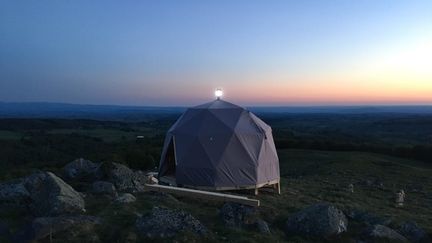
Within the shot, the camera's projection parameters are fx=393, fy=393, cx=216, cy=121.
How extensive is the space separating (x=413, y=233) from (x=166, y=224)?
23.9 ft

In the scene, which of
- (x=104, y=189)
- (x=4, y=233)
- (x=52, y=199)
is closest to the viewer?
(x=4, y=233)

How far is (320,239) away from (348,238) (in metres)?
0.83

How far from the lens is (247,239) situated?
10117mm

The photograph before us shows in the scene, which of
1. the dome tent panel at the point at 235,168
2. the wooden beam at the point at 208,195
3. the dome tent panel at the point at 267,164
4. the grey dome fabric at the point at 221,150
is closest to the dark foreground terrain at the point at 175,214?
the wooden beam at the point at 208,195

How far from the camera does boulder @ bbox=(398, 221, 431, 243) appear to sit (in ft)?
37.4

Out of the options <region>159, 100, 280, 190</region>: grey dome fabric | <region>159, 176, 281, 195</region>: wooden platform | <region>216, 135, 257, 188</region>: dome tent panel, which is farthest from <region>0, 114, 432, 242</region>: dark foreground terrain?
<region>159, 100, 280, 190</region>: grey dome fabric

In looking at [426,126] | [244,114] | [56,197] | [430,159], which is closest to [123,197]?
[56,197]

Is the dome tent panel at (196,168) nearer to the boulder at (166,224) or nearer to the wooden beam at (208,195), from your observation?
the wooden beam at (208,195)

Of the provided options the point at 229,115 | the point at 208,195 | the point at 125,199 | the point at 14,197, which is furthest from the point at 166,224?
the point at 229,115

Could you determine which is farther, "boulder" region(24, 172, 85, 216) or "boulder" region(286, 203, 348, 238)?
"boulder" region(24, 172, 85, 216)

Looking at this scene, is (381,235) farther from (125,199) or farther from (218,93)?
(218,93)

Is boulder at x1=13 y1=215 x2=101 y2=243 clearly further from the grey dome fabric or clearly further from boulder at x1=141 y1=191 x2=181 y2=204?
the grey dome fabric

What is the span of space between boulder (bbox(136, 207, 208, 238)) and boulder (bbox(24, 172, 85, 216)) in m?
2.29

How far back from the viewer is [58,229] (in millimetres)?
10008
